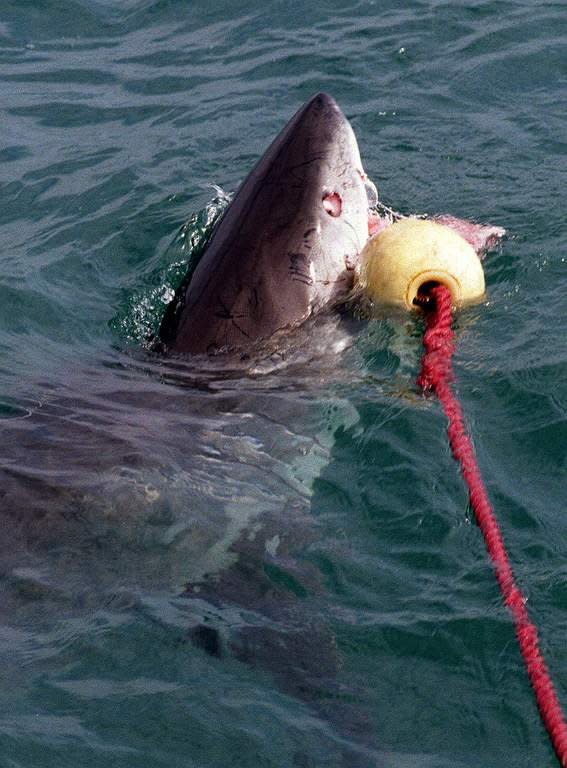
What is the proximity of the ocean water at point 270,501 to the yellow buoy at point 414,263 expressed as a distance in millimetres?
214

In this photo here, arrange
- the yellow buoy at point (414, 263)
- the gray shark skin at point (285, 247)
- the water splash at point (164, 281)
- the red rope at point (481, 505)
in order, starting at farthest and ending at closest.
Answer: the water splash at point (164, 281) → the gray shark skin at point (285, 247) → the yellow buoy at point (414, 263) → the red rope at point (481, 505)

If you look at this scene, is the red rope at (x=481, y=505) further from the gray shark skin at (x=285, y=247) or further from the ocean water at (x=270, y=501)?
the gray shark skin at (x=285, y=247)

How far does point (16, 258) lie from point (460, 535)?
421cm

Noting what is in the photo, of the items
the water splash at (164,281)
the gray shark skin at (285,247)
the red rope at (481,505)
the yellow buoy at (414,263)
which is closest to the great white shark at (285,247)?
the gray shark skin at (285,247)

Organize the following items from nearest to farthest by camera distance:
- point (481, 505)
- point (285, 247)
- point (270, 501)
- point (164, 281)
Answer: point (481, 505) < point (270, 501) < point (285, 247) < point (164, 281)

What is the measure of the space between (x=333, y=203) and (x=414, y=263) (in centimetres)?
51

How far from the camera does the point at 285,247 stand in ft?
19.2

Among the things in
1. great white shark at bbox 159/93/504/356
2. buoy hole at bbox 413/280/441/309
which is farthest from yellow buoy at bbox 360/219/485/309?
great white shark at bbox 159/93/504/356

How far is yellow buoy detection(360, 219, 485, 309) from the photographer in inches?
225

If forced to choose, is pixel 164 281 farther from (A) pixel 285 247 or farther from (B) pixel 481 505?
(B) pixel 481 505

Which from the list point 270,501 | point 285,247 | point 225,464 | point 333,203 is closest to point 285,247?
point 285,247

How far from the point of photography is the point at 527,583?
4.58 meters

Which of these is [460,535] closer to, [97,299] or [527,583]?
[527,583]

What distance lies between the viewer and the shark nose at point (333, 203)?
5.91 m
